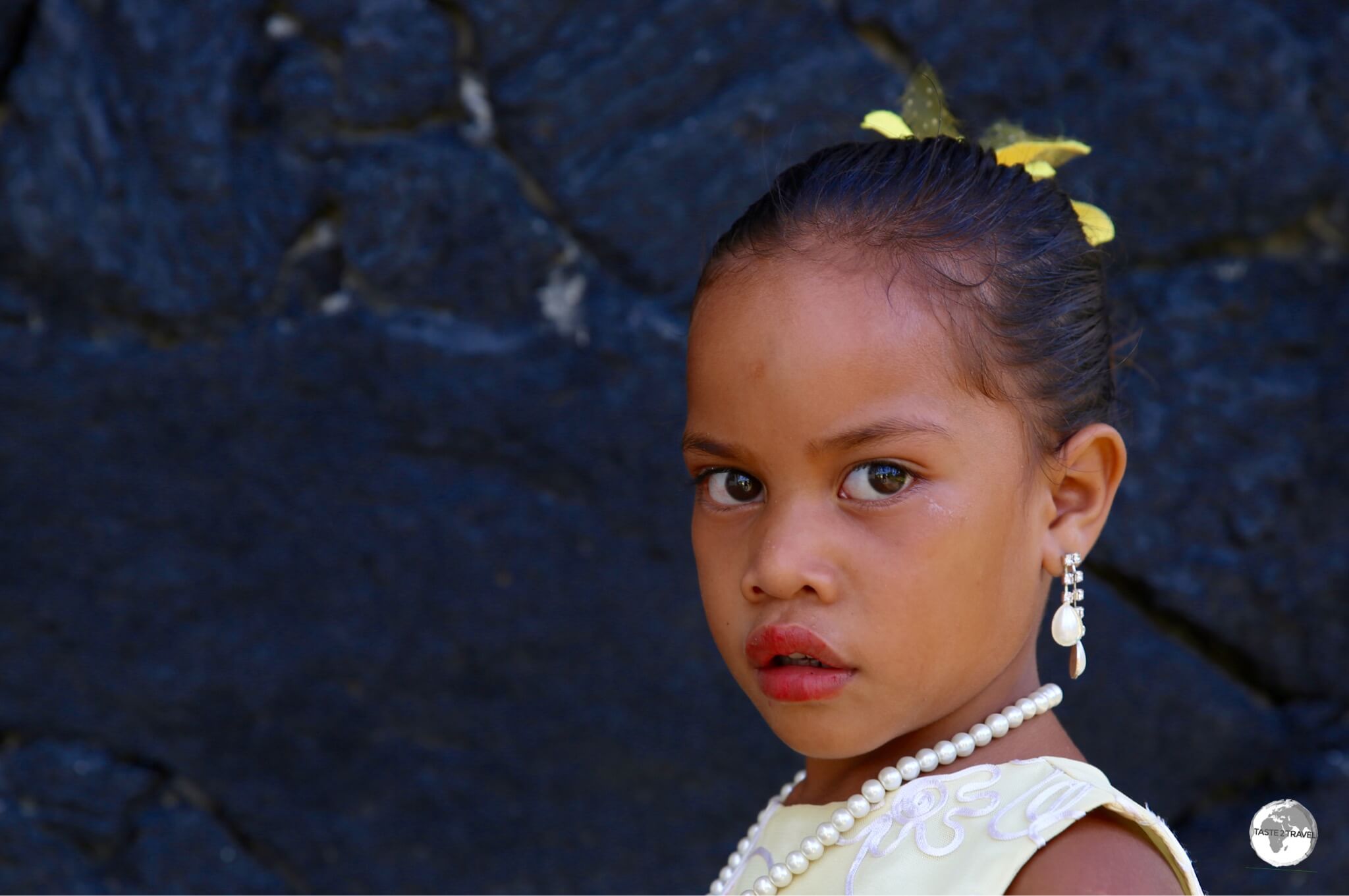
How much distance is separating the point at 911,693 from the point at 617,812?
111 cm

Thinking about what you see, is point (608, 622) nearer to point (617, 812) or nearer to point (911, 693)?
point (617, 812)

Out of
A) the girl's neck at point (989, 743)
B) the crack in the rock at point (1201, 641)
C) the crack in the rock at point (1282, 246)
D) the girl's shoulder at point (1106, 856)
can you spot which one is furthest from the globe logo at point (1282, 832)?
the girl's shoulder at point (1106, 856)

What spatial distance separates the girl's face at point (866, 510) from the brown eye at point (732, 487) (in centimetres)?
3

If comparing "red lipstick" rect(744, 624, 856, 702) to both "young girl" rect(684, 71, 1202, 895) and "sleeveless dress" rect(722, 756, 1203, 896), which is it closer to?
"young girl" rect(684, 71, 1202, 895)

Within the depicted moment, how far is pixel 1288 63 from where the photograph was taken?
6.50 ft

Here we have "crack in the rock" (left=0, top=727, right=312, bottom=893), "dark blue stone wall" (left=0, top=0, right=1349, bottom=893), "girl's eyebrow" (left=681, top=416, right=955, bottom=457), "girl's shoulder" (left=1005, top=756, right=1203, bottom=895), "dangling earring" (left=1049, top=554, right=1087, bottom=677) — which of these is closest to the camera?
"girl's shoulder" (left=1005, top=756, right=1203, bottom=895)

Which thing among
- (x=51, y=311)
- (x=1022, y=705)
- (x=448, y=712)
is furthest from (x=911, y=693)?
(x=51, y=311)

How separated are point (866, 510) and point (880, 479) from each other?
0.03m

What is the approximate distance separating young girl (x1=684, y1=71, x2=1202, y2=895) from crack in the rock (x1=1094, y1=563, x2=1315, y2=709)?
924 mm

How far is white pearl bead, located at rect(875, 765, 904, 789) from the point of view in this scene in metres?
1.14

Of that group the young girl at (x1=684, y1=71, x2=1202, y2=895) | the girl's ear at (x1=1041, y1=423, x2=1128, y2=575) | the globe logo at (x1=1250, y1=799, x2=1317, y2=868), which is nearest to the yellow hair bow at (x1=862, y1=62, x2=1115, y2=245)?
the young girl at (x1=684, y1=71, x2=1202, y2=895)

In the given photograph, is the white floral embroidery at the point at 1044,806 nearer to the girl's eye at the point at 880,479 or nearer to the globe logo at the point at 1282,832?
the girl's eye at the point at 880,479

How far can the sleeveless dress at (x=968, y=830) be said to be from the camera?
985 millimetres

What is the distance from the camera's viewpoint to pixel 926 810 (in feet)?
3.57
